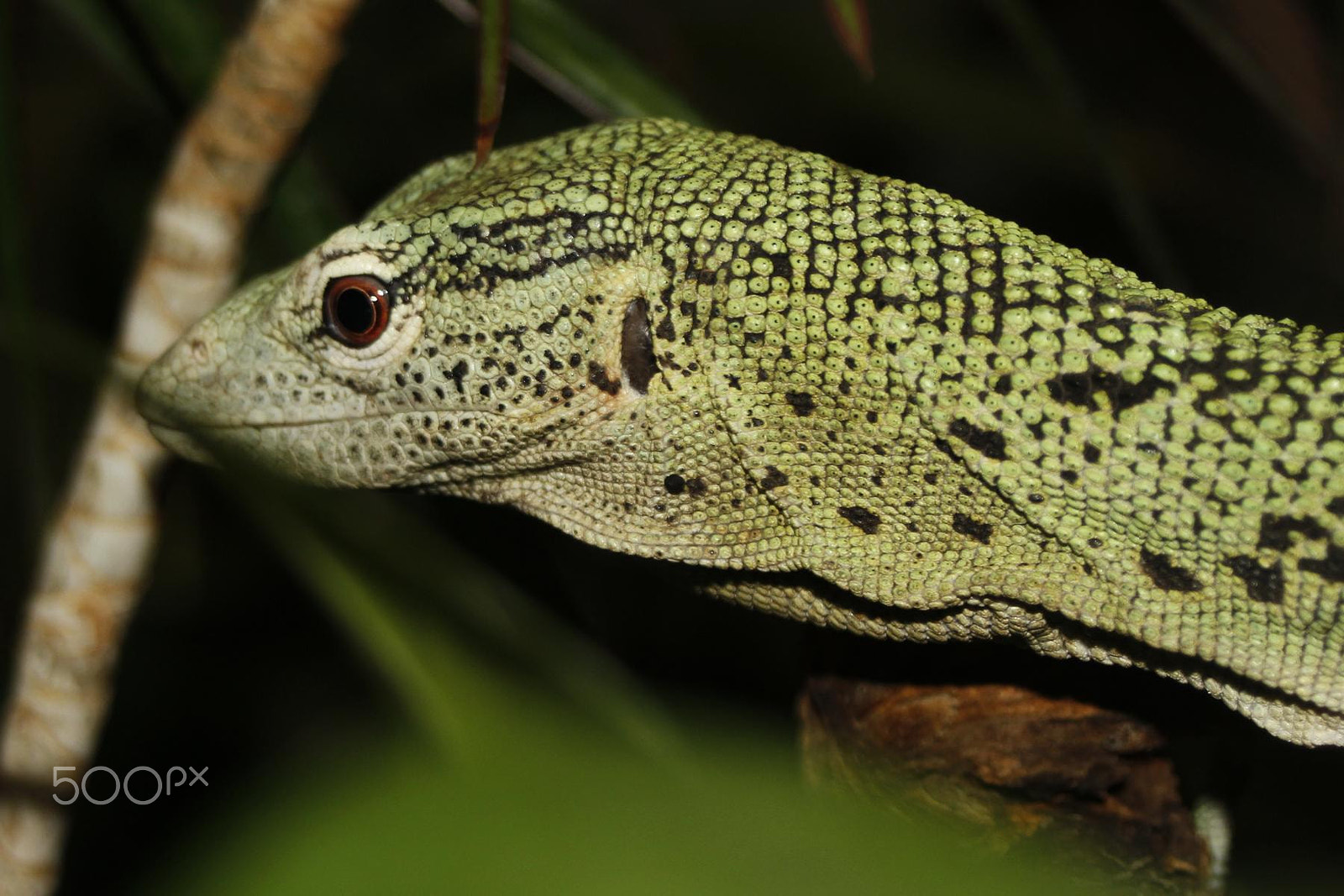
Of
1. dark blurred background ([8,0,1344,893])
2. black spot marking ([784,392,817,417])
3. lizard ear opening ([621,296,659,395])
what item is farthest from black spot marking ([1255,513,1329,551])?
lizard ear opening ([621,296,659,395])

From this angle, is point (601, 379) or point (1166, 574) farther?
point (601, 379)

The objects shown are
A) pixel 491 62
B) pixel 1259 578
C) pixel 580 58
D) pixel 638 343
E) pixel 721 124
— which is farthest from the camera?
pixel 721 124

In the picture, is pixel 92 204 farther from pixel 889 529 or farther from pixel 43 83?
pixel 889 529

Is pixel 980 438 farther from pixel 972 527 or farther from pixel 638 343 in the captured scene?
pixel 638 343

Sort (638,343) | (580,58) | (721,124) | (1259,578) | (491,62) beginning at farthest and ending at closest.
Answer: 1. (721,124)
2. (580,58)
3. (638,343)
4. (1259,578)
5. (491,62)

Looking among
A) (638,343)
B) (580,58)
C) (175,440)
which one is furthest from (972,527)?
(175,440)

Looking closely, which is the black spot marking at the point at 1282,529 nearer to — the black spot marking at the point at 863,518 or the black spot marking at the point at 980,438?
the black spot marking at the point at 980,438
